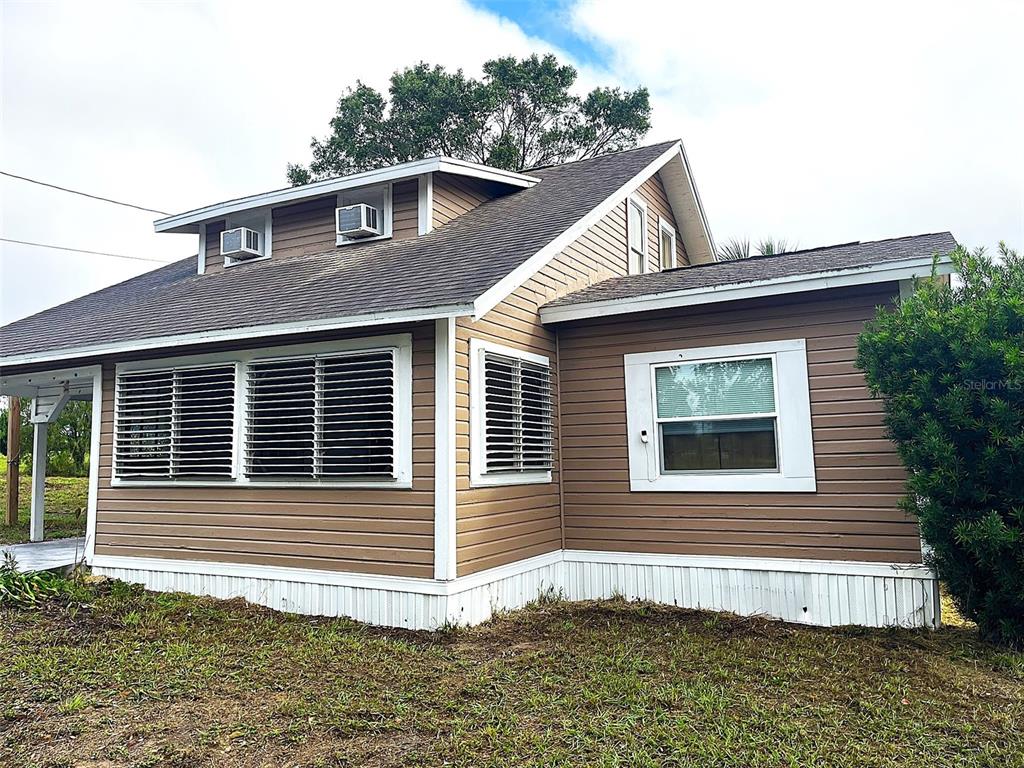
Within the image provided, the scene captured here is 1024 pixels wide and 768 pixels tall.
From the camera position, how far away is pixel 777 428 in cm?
622

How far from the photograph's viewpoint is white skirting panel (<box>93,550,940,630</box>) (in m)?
5.73

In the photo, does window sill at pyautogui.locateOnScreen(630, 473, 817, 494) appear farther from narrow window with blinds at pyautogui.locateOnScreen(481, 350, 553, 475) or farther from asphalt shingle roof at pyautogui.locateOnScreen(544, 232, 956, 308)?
asphalt shingle roof at pyautogui.locateOnScreen(544, 232, 956, 308)

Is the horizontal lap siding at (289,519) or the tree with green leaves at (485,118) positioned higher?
the tree with green leaves at (485,118)

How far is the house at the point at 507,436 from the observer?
5.87 m

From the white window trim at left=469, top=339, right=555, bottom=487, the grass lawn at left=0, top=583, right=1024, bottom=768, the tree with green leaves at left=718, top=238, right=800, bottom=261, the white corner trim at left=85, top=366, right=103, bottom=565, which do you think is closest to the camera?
the grass lawn at left=0, top=583, right=1024, bottom=768

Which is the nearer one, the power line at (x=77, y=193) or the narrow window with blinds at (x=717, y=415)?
the narrow window with blinds at (x=717, y=415)

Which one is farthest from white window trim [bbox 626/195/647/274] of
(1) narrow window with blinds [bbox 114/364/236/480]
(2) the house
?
(1) narrow window with blinds [bbox 114/364/236/480]

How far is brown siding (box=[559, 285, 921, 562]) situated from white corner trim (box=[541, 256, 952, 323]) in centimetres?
19

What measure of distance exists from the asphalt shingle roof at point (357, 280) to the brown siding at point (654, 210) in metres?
0.52

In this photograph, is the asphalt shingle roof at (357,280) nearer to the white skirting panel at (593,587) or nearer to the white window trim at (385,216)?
the white window trim at (385,216)

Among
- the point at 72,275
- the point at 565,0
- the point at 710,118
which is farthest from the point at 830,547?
the point at 72,275

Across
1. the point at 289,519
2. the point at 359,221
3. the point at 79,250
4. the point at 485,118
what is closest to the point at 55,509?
the point at 359,221

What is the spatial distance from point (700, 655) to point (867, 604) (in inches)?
67.3

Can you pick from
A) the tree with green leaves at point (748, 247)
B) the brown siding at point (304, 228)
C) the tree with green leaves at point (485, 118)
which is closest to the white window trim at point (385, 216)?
the brown siding at point (304, 228)
